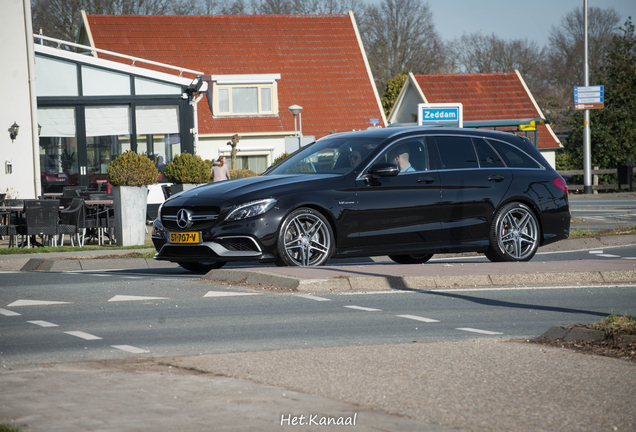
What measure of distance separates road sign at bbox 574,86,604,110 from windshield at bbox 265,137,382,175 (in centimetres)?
2975

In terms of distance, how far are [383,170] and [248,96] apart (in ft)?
90.8

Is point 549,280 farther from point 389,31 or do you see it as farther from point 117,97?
point 389,31

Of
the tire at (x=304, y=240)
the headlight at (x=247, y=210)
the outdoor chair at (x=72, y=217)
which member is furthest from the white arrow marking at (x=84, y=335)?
the outdoor chair at (x=72, y=217)

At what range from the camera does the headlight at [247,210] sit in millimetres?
9953

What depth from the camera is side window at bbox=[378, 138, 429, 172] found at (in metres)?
11.0

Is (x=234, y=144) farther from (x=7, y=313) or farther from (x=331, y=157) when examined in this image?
(x=7, y=313)

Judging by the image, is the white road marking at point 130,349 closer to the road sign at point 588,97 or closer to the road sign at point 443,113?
the road sign at point 443,113

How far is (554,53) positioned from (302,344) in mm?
73734

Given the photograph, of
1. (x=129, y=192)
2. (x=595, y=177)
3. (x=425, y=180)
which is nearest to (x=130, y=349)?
(x=425, y=180)

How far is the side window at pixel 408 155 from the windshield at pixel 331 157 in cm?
22

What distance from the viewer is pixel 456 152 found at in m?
11.5

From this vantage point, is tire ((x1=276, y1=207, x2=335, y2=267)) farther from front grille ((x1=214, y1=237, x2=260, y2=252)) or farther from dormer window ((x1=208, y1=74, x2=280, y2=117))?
dormer window ((x1=208, y1=74, x2=280, y2=117))

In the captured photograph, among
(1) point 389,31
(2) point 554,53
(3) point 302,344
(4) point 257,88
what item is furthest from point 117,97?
(2) point 554,53

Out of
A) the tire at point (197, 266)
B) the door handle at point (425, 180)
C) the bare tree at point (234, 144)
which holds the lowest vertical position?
the tire at point (197, 266)
